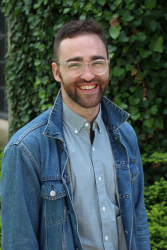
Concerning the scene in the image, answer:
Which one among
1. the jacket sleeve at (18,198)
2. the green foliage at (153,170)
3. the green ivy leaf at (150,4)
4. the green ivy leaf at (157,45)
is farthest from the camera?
the green foliage at (153,170)

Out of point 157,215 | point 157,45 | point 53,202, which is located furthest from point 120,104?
point 53,202

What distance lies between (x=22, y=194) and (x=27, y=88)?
316cm

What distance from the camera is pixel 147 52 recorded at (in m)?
2.69

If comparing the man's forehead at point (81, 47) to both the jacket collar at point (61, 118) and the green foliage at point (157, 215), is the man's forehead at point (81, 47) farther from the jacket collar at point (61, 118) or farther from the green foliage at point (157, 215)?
the green foliage at point (157, 215)

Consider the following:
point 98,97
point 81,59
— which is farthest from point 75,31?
point 98,97

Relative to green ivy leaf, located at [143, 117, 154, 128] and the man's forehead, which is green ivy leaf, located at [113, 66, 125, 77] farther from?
the man's forehead

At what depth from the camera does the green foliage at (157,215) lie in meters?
2.16

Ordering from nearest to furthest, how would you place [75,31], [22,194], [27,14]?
1. [22,194]
2. [75,31]
3. [27,14]

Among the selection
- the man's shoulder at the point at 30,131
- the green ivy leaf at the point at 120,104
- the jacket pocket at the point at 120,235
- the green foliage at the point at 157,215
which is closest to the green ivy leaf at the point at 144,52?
the green ivy leaf at the point at 120,104

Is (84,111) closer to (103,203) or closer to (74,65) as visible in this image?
(74,65)

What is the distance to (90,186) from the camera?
57.9 inches

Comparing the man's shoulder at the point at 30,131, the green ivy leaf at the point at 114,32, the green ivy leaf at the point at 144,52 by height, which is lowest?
the man's shoulder at the point at 30,131

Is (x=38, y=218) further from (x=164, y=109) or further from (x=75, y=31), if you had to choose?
(x=164, y=109)

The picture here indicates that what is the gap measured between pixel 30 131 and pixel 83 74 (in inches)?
15.4
